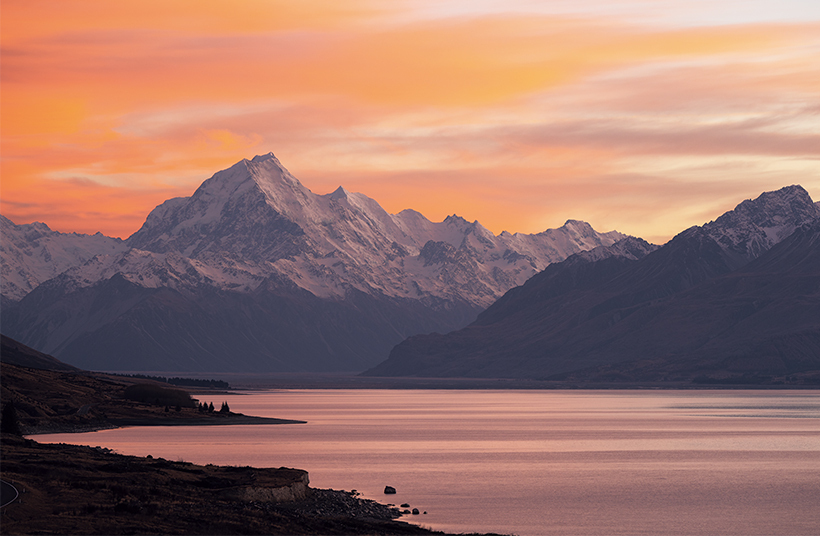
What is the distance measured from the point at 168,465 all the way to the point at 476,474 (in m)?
41.1

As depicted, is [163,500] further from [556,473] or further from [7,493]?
[556,473]

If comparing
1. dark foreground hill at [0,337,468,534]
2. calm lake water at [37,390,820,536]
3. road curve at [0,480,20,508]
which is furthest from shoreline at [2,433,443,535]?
calm lake water at [37,390,820,536]

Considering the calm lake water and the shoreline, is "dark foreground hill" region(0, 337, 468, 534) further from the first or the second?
the calm lake water

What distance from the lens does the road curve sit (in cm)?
7499

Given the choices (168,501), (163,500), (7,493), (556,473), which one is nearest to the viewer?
(7,493)

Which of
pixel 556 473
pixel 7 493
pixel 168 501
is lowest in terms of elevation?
pixel 168 501

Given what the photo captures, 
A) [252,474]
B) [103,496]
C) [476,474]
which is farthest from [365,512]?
[476,474]

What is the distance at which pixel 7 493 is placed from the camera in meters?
78.7

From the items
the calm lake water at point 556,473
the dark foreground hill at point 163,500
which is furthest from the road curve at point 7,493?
the calm lake water at point 556,473

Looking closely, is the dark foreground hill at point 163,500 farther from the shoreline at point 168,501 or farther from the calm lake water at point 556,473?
the calm lake water at point 556,473

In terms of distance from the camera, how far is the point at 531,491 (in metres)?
116

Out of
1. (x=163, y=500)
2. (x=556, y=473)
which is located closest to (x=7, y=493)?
(x=163, y=500)

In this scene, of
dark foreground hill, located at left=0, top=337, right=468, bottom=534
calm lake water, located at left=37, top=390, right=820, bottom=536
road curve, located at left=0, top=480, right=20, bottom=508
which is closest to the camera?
dark foreground hill, located at left=0, top=337, right=468, bottom=534

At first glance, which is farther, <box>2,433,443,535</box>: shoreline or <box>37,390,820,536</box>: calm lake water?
<box>37,390,820,536</box>: calm lake water
